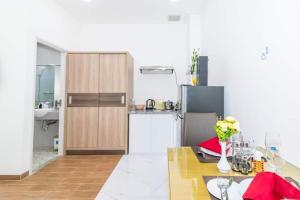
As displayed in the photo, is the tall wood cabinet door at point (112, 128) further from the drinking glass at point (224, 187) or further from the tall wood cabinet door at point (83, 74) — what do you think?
the drinking glass at point (224, 187)

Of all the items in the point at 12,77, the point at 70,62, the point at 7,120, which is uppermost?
the point at 70,62

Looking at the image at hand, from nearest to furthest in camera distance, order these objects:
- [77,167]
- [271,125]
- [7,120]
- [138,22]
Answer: [271,125], [7,120], [77,167], [138,22]

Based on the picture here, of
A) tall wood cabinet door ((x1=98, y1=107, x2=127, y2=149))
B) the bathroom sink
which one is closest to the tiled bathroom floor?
the bathroom sink

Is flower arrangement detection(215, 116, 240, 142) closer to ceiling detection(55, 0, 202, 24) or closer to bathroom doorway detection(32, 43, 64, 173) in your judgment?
ceiling detection(55, 0, 202, 24)

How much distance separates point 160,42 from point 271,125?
3426 mm

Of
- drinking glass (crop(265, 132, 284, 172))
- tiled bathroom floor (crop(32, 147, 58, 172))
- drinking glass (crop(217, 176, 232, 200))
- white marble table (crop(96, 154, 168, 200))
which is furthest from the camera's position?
tiled bathroom floor (crop(32, 147, 58, 172))

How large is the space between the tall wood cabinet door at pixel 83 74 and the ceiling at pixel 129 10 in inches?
36.9

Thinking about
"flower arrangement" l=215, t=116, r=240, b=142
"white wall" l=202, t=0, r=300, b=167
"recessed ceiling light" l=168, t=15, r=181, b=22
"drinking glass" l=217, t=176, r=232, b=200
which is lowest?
"drinking glass" l=217, t=176, r=232, b=200

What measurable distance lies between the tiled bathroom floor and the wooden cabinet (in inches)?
14.0

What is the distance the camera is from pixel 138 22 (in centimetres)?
448

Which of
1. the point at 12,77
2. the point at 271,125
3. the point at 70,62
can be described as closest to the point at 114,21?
the point at 70,62

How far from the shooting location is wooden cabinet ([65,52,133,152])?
12.6 feet

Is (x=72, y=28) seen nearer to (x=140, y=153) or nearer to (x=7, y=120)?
(x=7, y=120)

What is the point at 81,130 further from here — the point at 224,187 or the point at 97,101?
the point at 224,187
